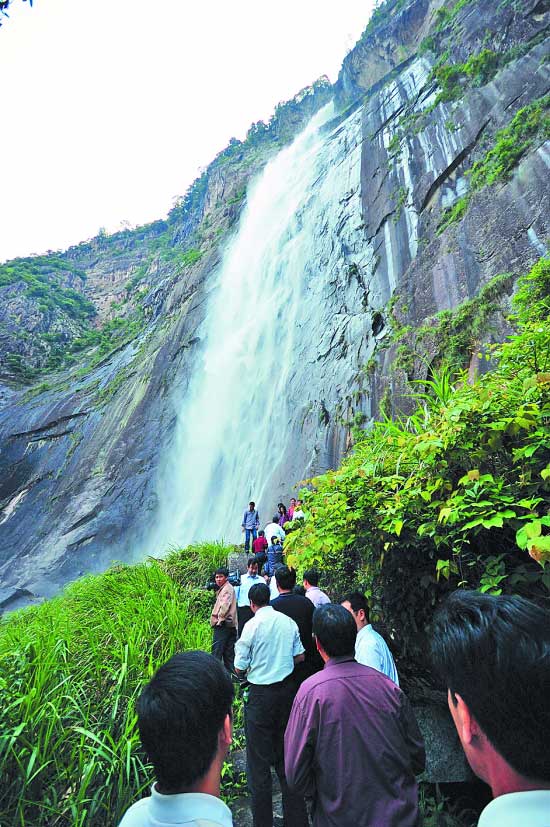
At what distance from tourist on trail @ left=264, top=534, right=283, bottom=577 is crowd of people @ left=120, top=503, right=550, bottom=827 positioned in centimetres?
424

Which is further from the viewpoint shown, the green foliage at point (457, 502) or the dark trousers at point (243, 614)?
the dark trousers at point (243, 614)

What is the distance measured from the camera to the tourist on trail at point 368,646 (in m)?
2.61

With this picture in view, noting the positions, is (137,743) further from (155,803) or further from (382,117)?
(382,117)

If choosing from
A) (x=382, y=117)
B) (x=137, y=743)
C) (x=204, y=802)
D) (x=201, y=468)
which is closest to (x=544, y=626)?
(x=204, y=802)

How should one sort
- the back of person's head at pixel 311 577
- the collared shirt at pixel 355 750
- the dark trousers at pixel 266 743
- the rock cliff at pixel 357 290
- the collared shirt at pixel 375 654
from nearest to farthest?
the collared shirt at pixel 355 750 → the collared shirt at pixel 375 654 → the dark trousers at pixel 266 743 → the back of person's head at pixel 311 577 → the rock cliff at pixel 357 290

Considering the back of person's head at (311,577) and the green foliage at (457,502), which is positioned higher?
the green foliage at (457,502)

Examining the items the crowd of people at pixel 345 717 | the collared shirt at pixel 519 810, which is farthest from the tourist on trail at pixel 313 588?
the collared shirt at pixel 519 810

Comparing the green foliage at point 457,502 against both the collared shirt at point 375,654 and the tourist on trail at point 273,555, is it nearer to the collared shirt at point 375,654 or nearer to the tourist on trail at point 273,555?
the collared shirt at point 375,654

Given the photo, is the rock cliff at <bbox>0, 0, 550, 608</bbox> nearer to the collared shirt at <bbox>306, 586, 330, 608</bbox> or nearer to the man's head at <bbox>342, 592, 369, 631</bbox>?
the collared shirt at <bbox>306, 586, 330, 608</bbox>

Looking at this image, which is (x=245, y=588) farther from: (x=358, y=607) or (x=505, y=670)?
(x=505, y=670)

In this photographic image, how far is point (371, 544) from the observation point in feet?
10.3

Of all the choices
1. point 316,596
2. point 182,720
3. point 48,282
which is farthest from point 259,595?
point 48,282

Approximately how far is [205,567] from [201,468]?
9884 mm

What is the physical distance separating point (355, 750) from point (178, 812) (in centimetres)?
92
